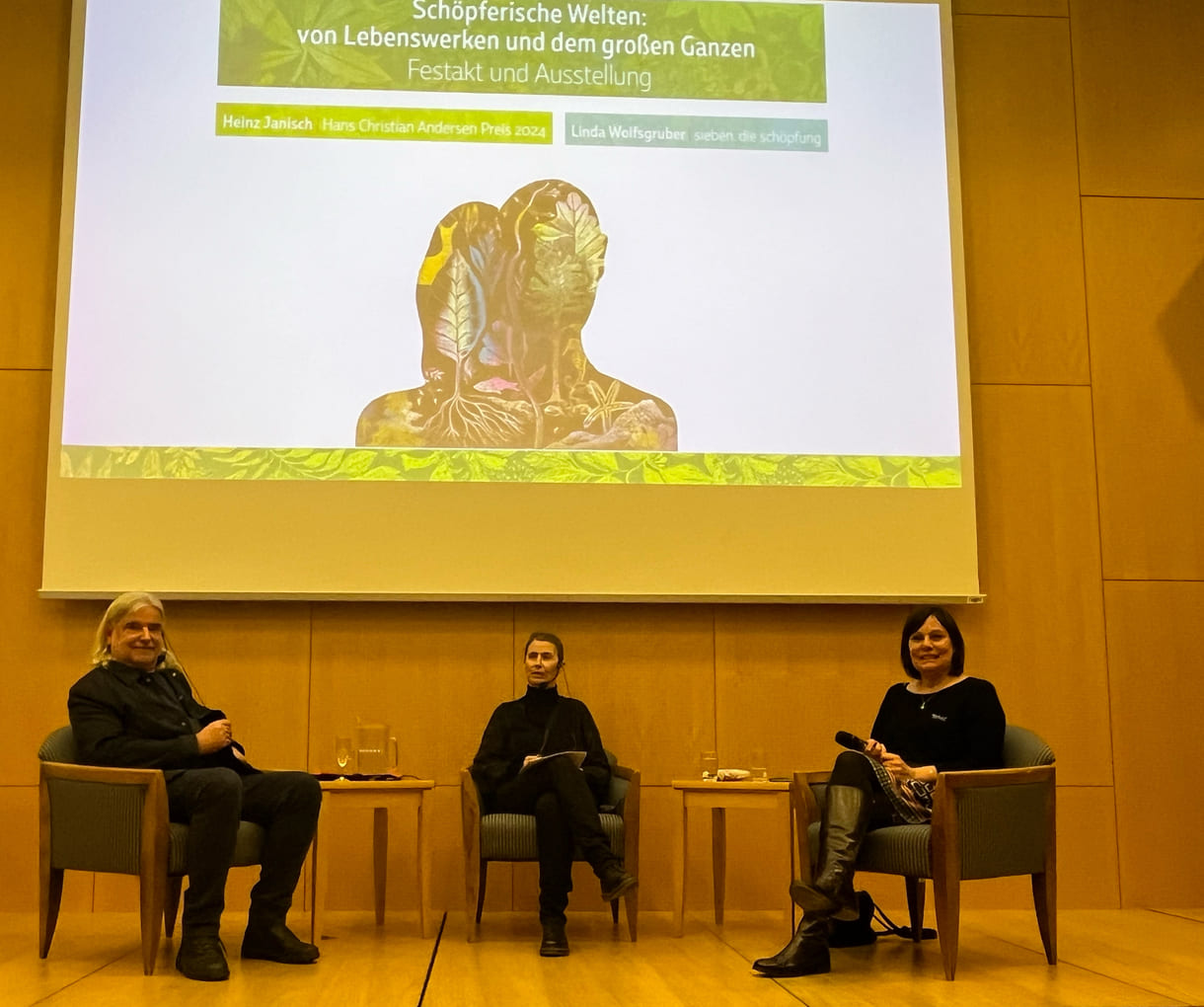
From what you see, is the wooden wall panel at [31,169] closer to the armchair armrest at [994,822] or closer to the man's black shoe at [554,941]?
the man's black shoe at [554,941]

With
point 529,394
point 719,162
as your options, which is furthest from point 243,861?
point 719,162

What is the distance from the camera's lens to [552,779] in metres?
3.95

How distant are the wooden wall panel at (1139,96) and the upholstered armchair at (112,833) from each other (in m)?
4.21

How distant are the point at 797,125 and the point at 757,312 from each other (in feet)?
2.59

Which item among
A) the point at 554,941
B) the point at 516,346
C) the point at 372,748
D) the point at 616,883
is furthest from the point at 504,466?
the point at 554,941

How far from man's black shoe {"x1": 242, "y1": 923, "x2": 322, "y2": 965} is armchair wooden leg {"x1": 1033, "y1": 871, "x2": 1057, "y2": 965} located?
2.04m

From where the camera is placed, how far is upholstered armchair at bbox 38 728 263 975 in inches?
133

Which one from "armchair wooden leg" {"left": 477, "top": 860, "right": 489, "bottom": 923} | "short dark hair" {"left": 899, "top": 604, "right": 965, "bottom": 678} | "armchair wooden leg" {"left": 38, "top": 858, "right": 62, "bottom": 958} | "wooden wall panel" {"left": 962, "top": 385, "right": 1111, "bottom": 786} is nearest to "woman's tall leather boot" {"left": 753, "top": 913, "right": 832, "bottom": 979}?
"short dark hair" {"left": 899, "top": 604, "right": 965, "bottom": 678}

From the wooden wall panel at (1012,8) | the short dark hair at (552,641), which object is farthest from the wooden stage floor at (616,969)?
the wooden wall panel at (1012,8)

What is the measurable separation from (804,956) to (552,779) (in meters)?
0.99

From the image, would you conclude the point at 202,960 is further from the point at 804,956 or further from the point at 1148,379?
the point at 1148,379

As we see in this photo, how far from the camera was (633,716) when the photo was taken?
188 inches

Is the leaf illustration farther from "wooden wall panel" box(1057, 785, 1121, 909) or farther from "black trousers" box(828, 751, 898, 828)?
"wooden wall panel" box(1057, 785, 1121, 909)

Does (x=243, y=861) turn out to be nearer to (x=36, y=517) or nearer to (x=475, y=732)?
(x=475, y=732)
